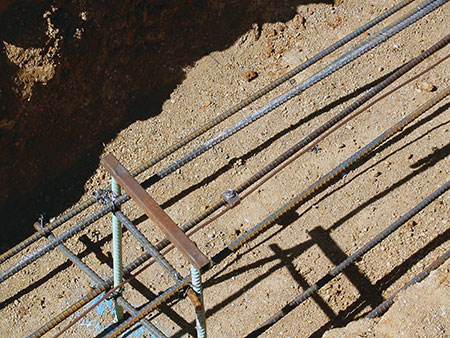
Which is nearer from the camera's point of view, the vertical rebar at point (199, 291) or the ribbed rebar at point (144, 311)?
the vertical rebar at point (199, 291)

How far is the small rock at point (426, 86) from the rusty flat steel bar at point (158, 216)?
4.14 meters

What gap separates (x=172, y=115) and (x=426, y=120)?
280cm

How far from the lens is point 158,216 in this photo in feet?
13.9

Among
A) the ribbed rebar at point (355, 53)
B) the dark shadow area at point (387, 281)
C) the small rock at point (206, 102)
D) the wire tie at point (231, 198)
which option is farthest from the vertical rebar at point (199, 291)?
the small rock at point (206, 102)

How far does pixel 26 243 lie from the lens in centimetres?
536

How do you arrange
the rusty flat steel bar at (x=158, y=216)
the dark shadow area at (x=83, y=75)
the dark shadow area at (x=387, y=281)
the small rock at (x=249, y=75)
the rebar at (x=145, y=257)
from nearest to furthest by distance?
the rusty flat steel bar at (x=158, y=216) < the rebar at (x=145, y=257) < the dark shadow area at (x=387, y=281) < the dark shadow area at (x=83, y=75) < the small rock at (x=249, y=75)

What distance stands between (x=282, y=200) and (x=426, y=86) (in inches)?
79.9

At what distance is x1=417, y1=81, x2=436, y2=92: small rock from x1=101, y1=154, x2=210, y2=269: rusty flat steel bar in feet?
13.6

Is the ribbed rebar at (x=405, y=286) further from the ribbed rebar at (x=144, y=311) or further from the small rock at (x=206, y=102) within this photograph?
the small rock at (x=206, y=102)

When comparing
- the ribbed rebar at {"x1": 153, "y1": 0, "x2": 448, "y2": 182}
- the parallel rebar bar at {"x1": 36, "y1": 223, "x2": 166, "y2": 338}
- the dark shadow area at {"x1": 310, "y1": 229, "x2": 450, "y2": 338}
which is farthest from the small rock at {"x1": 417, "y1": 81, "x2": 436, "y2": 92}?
the parallel rebar bar at {"x1": 36, "y1": 223, "x2": 166, "y2": 338}

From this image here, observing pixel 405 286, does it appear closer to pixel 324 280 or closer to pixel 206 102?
pixel 324 280

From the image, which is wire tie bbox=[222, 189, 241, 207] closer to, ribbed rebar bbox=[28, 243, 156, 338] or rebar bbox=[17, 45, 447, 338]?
rebar bbox=[17, 45, 447, 338]

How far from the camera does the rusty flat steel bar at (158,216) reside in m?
4.00

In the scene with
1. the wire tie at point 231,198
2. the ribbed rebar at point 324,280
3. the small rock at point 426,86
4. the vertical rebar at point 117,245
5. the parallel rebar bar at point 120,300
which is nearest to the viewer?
the wire tie at point 231,198
